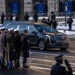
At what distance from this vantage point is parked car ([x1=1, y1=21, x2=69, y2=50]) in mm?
21219

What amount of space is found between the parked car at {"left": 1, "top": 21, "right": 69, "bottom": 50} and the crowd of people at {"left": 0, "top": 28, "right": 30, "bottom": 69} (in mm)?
6240

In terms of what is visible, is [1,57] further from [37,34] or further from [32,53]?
[37,34]

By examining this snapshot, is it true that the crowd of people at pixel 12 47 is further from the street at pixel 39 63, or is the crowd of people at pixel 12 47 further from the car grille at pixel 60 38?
the car grille at pixel 60 38

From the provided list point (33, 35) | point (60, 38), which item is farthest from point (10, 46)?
point (33, 35)

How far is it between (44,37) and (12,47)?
6.88 m

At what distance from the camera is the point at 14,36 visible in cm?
1480

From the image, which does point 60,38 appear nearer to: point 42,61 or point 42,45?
point 42,45

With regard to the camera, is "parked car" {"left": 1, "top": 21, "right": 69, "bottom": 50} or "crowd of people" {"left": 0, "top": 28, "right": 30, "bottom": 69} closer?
"crowd of people" {"left": 0, "top": 28, "right": 30, "bottom": 69}

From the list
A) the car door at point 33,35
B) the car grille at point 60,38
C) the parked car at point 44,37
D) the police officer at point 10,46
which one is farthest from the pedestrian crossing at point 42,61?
the car door at point 33,35

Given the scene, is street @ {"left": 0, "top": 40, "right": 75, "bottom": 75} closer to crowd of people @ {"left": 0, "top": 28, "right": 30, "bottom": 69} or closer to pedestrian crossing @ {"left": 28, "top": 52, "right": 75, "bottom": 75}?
pedestrian crossing @ {"left": 28, "top": 52, "right": 75, "bottom": 75}

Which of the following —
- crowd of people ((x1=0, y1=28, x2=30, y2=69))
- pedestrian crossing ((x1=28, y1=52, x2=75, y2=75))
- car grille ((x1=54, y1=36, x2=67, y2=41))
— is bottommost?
pedestrian crossing ((x1=28, y1=52, x2=75, y2=75))

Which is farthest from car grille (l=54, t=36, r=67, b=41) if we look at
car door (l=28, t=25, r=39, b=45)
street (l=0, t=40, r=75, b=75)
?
car door (l=28, t=25, r=39, b=45)

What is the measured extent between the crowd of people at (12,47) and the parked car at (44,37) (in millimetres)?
6240

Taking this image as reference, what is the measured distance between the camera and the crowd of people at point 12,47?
47.9 feet
